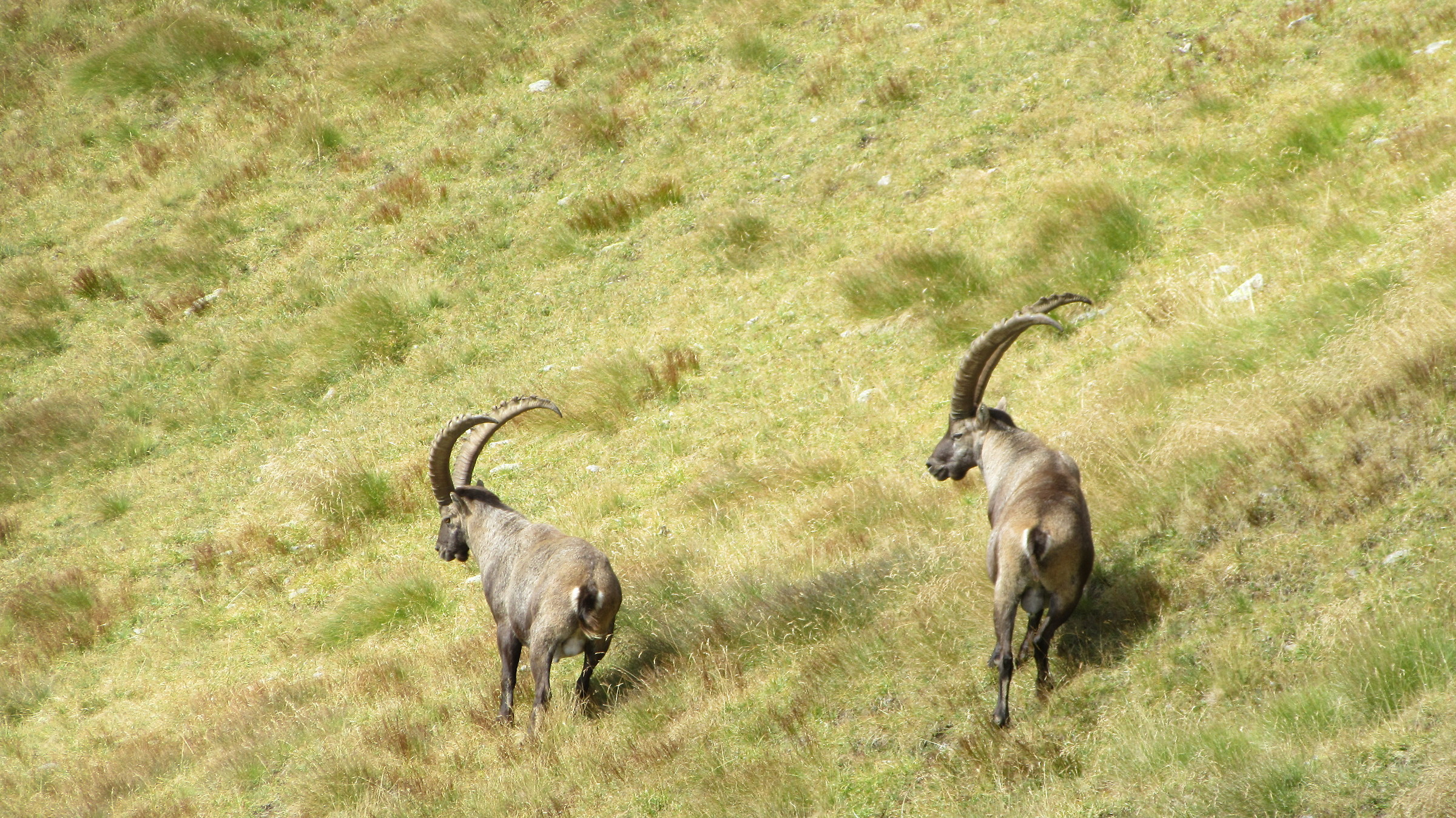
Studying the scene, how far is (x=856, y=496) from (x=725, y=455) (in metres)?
2.35

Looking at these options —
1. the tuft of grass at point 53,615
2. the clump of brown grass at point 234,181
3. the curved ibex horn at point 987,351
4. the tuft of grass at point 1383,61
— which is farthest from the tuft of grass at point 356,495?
the tuft of grass at point 1383,61

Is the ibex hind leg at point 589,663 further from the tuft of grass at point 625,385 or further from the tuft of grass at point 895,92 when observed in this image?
the tuft of grass at point 895,92

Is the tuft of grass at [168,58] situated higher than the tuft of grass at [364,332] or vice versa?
the tuft of grass at [168,58]

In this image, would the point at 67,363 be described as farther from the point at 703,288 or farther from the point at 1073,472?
the point at 1073,472

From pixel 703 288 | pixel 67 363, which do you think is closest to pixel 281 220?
pixel 67 363

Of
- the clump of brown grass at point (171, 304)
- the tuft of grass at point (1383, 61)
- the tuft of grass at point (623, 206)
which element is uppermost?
the tuft of grass at point (1383, 61)

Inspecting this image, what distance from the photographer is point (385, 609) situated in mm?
11344

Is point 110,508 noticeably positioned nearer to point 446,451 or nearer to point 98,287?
point 98,287

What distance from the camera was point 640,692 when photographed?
8.34 m

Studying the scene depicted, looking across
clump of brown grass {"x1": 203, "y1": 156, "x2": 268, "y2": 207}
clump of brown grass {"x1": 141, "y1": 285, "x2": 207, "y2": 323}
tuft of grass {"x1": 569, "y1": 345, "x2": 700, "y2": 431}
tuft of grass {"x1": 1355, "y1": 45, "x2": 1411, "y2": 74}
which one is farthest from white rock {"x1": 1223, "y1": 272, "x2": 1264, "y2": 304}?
clump of brown grass {"x1": 203, "y1": 156, "x2": 268, "y2": 207}

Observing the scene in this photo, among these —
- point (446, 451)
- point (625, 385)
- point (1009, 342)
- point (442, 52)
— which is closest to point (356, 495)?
point (625, 385)

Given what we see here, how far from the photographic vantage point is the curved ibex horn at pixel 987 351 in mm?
7398

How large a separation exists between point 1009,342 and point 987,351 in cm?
30

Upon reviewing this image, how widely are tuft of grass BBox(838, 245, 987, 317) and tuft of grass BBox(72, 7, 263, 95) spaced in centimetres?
1580
